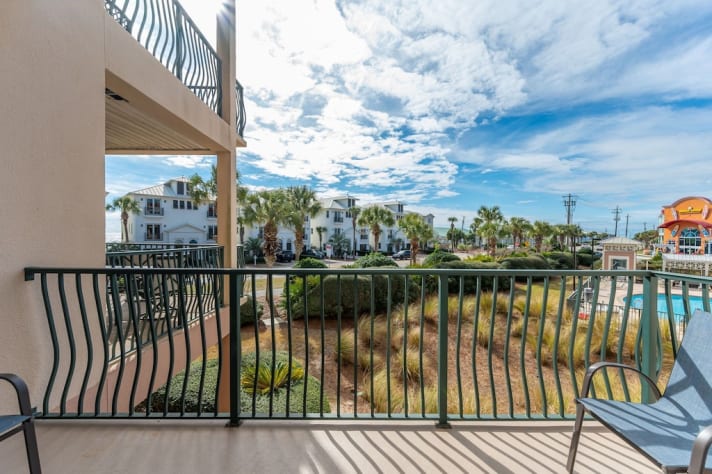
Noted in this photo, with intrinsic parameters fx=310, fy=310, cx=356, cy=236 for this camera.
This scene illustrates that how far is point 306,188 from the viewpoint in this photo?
24.2 meters

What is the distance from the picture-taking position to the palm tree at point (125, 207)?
2814cm

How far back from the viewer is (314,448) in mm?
1856

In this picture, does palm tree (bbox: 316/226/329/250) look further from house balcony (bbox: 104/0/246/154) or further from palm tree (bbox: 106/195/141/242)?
house balcony (bbox: 104/0/246/154)

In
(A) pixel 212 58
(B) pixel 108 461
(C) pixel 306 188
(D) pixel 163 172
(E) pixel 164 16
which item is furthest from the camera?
(D) pixel 163 172

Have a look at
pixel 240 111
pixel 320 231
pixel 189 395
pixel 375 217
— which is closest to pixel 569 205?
pixel 375 217

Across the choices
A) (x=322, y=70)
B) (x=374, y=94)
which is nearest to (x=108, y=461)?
(x=322, y=70)

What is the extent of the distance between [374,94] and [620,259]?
17.9m

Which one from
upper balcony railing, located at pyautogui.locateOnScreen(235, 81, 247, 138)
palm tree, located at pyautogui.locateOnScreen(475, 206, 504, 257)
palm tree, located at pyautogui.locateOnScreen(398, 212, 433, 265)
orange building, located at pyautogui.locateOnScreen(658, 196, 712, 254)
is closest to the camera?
upper balcony railing, located at pyautogui.locateOnScreen(235, 81, 247, 138)

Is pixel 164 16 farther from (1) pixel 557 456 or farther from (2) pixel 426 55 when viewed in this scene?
(2) pixel 426 55

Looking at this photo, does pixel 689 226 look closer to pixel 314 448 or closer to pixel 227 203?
pixel 227 203

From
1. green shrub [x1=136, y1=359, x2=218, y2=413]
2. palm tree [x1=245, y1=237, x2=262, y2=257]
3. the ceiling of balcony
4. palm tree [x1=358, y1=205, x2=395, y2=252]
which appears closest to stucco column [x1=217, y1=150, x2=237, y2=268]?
the ceiling of balcony

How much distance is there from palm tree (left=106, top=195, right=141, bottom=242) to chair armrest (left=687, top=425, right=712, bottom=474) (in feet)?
114

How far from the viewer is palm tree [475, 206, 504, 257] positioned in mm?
30797

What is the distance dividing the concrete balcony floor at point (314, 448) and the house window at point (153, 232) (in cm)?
3277
